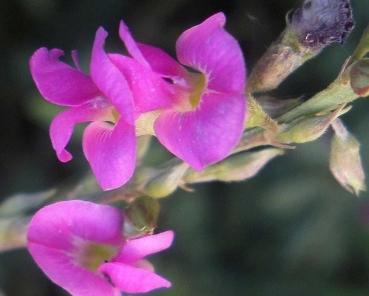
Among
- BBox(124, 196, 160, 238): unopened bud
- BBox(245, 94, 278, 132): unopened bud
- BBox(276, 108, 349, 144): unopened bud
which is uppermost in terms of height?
BBox(245, 94, 278, 132): unopened bud

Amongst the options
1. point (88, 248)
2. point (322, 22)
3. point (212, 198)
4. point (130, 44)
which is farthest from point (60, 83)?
point (212, 198)

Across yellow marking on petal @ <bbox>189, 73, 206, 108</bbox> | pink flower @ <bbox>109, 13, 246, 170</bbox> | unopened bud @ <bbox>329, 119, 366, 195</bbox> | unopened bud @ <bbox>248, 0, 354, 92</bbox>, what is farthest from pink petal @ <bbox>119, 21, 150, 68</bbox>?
unopened bud @ <bbox>329, 119, 366, 195</bbox>

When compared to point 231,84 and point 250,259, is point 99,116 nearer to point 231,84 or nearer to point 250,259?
point 231,84

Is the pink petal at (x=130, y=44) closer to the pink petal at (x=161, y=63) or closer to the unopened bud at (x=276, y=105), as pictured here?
the pink petal at (x=161, y=63)

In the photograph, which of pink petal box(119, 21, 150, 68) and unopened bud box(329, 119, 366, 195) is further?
unopened bud box(329, 119, 366, 195)

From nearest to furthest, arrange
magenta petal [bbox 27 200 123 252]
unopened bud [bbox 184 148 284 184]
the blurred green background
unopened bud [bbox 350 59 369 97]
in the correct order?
unopened bud [bbox 350 59 369 97]
magenta petal [bbox 27 200 123 252]
unopened bud [bbox 184 148 284 184]
the blurred green background

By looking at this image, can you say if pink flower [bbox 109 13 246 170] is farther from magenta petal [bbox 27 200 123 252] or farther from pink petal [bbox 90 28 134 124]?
magenta petal [bbox 27 200 123 252]
